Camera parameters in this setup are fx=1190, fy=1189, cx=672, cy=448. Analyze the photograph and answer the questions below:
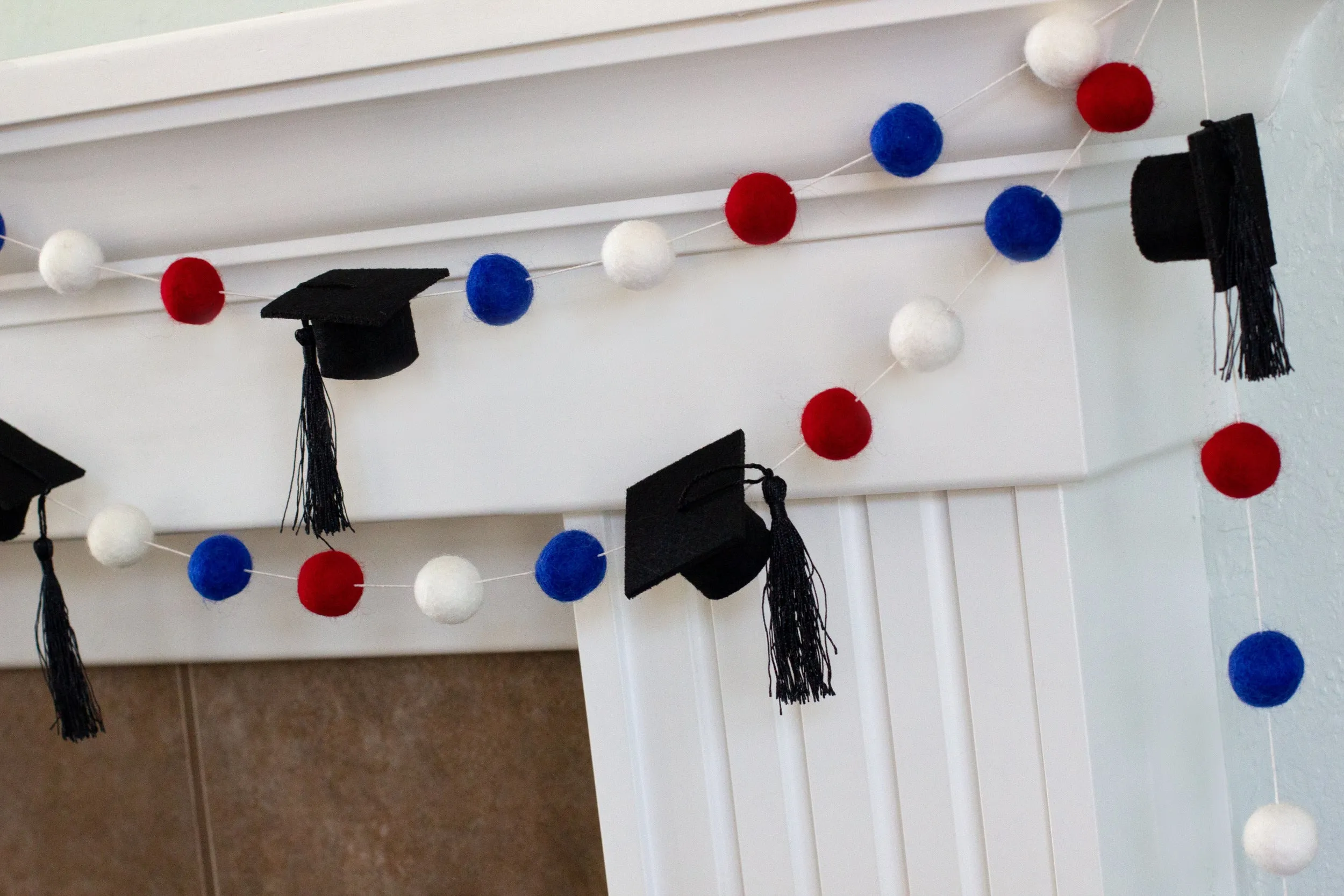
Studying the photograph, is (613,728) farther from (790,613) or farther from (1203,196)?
(1203,196)

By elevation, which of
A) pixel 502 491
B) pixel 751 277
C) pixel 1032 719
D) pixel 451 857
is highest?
pixel 751 277

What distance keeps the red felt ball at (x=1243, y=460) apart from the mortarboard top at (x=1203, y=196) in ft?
0.24

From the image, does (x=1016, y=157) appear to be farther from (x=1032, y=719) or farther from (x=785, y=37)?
(x=1032, y=719)

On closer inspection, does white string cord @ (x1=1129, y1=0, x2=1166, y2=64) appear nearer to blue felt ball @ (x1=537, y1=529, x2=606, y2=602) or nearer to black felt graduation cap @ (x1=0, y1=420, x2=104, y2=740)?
blue felt ball @ (x1=537, y1=529, x2=606, y2=602)

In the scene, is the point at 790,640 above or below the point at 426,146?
below

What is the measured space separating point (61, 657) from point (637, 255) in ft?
1.68

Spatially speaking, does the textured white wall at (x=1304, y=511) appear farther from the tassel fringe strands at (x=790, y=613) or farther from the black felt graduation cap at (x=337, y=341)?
the black felt graduation cap at (x=337, y=341)

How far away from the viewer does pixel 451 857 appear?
99 centimetres

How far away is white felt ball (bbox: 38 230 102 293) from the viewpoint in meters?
0.73

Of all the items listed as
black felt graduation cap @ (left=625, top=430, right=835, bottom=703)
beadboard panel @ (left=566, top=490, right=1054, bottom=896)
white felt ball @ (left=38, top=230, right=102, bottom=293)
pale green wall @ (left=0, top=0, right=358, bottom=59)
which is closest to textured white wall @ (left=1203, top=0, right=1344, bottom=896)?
beadboard panel @ (left=566, top=490, right=1054, bottom=896)

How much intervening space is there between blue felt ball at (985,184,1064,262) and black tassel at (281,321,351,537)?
1.28ft

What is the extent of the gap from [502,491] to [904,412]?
0.82ft

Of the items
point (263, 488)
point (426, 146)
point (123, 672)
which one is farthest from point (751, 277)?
point (123, 672)

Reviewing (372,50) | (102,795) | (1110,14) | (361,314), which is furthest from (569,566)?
(102,795)
